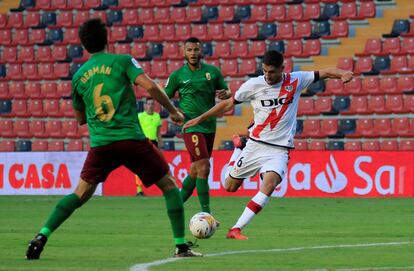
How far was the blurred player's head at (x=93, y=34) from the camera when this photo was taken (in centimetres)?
958

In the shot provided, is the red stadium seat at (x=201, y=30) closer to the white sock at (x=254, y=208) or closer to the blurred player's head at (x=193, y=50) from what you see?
the blurred player's head at (x=193, y=50)

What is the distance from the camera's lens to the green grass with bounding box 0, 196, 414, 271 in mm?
9336

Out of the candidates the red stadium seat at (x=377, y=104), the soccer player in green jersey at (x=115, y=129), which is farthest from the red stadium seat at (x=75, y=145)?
the soccer player in green jersey at (x=115, y=129)

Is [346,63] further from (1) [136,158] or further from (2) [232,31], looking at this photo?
(1) [136,158]

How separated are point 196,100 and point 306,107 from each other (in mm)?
13774

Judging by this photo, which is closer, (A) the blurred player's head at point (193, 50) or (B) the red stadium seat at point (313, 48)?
(A) the blurred player's head at point (193, 50)

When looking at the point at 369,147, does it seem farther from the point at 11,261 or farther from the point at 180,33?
the point at 11,261

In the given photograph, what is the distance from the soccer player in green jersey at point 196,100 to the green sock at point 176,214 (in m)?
5.20

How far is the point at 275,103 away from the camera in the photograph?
500 inches

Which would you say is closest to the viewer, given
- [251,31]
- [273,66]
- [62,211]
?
[62,211]

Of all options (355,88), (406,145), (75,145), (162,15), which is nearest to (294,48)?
(355,88)

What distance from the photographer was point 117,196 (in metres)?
25.6

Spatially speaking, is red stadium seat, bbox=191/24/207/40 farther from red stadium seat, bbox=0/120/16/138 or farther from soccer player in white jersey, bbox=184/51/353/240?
soccer player in white jersey, bbox=184/51/353/240

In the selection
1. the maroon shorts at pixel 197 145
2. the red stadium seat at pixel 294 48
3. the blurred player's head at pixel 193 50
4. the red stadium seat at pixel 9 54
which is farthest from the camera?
the red stadium seat at pixel 9 54
